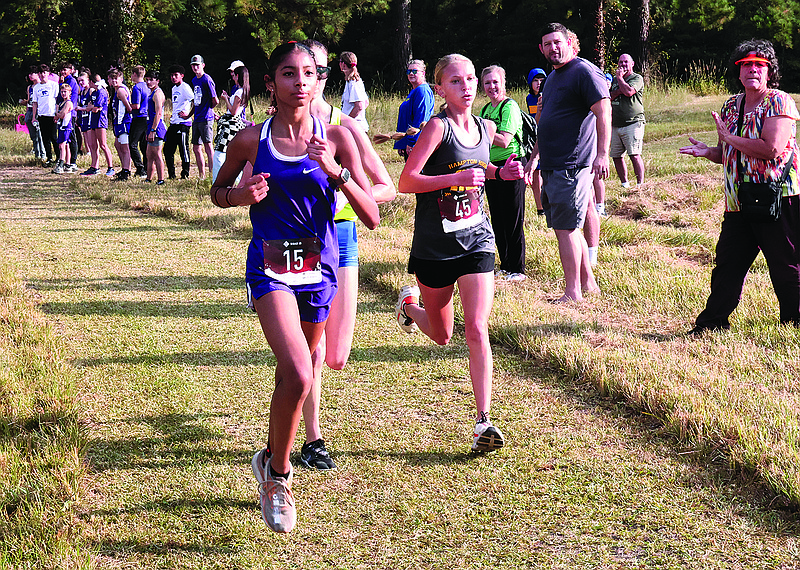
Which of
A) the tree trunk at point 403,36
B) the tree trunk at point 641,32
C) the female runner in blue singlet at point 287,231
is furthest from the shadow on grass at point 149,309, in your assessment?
the tree trunk at point 403,36

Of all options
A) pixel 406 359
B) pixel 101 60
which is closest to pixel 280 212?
pixel 406 359

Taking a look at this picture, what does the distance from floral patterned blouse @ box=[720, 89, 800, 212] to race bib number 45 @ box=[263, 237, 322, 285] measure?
3745 mm

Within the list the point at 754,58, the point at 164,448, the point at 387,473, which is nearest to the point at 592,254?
the point at 754,58

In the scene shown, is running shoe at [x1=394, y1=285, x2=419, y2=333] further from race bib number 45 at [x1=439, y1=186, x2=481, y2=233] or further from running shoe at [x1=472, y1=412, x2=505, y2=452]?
running shoe at [x1=472, y1=412, x2=505, y2=452]

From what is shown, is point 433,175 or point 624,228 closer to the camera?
point 433,175

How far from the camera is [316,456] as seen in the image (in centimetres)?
441

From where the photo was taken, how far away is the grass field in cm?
363

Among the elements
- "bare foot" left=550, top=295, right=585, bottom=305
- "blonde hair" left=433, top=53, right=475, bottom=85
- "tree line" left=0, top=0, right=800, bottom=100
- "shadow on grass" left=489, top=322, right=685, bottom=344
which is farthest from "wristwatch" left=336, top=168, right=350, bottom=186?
"tree line" left=0, top=0, right=800, bottom=100

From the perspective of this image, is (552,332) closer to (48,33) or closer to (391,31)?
(48,33)

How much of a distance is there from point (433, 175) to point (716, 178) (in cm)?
953

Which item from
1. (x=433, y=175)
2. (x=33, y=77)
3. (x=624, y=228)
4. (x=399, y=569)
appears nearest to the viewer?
(x=399, y=569)

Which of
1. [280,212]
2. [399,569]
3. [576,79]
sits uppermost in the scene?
[576,79]

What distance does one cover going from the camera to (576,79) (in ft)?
23.4

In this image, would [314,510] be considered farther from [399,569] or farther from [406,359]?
[406,359]
